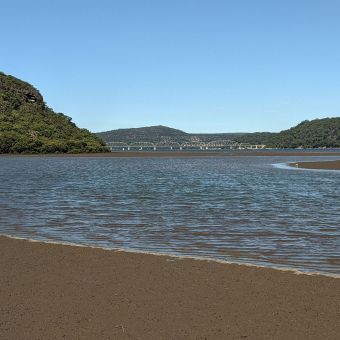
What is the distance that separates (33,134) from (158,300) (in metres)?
168

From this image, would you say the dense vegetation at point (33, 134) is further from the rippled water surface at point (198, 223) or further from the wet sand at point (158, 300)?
the wet sand at point (158, 300)

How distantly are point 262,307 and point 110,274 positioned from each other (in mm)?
3685

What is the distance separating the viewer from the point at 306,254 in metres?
13.7

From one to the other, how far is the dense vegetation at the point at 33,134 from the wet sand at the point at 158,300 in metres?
154

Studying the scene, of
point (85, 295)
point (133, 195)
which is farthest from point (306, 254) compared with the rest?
point (133, 195)

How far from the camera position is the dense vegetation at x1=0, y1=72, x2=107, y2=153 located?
6353 inches

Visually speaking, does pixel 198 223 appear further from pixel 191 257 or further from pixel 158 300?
pixel 158 300

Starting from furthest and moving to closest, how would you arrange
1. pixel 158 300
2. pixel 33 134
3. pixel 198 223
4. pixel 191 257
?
pixel 33 134 → pixel 198 223 → pixel 191 257 → pixel 158 300

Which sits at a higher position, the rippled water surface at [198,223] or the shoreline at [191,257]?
the shoreline at [191,257]

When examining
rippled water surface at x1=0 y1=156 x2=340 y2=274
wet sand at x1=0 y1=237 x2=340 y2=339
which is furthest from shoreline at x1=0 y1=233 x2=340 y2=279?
rippled water surface at x1=0 y1=156 x2=340 y2=274

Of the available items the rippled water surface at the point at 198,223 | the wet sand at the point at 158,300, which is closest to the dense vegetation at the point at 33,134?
the rippled water surface at the point at 198,223

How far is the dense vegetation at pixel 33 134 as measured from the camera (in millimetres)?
161375

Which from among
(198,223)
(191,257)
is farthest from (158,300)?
(198,223)

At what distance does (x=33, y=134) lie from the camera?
171 m
